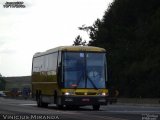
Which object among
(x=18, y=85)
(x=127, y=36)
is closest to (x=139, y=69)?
(x=127, y=36)

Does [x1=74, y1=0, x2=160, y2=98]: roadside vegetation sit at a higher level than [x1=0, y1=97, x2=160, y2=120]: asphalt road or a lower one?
higher

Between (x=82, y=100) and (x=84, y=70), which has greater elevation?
(x=84, y=70)

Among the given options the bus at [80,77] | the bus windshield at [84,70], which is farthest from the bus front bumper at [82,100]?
the bus windshield at [84,70]

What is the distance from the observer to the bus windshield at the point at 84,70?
40.4 meters

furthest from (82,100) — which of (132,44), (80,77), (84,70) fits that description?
(132,44)

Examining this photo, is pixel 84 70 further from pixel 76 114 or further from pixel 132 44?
pixel 132 44

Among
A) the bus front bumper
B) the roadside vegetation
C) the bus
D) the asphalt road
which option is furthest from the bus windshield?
the roadside vegetation

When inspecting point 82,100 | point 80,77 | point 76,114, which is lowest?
point 76,114

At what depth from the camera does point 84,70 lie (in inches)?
1599

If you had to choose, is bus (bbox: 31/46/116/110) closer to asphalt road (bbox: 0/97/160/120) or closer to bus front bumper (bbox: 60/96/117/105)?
bus front bumper (bbox: 60/96/117/105)

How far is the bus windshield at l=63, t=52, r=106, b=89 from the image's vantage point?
40.4 metres

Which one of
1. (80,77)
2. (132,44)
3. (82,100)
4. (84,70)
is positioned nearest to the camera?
(82,100)

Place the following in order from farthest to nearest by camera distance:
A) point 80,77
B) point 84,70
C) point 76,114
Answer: point 84,70 → point 80,77 → point 76,114

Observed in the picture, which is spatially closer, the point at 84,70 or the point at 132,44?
the point at 84,70
